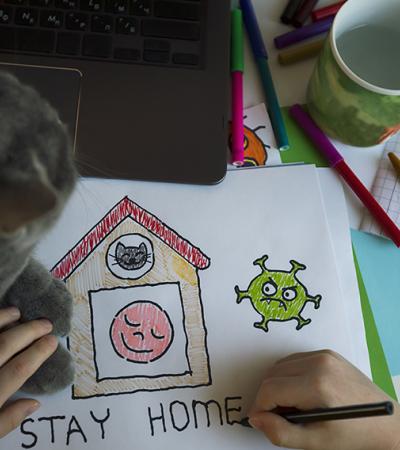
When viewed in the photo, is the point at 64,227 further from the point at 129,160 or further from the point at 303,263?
the point at 303,263

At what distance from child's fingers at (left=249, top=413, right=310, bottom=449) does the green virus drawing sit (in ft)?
0.29

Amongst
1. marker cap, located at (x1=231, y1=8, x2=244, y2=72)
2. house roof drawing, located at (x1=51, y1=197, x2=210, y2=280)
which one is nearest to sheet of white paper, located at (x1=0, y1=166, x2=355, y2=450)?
house roof drawing, located at (x1=51, y1=197, x2=210, y2=280)

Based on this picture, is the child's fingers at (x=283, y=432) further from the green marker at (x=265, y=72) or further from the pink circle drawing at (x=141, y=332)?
the green marker at (x=265, y=72)

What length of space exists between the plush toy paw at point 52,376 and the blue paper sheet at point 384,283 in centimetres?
29

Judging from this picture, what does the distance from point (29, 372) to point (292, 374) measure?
0.22 m

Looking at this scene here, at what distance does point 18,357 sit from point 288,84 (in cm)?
38

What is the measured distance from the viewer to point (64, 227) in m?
0.51

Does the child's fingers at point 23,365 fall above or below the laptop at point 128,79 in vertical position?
below

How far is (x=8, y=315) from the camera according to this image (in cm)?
47

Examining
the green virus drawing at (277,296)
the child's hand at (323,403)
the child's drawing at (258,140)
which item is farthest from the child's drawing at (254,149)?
the child's hand at (323,403)

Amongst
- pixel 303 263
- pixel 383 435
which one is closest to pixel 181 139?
pixel 303 263

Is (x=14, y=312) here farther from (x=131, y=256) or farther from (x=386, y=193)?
(x=386, y=193)

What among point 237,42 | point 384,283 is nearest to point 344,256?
point 384,283

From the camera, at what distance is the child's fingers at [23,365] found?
442 mm
